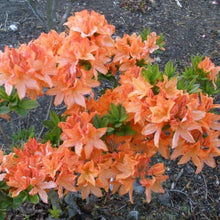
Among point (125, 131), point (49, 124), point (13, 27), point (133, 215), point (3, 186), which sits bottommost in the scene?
point (133, 215)

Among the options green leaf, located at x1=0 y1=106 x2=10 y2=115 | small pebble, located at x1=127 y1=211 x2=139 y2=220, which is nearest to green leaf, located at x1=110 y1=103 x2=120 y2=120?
green leaf, located at x1=0 y1=106 x2=10 y2=115

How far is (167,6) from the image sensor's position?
473 cm

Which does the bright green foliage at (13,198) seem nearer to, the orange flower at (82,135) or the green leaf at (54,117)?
the orange flower at (82,135)

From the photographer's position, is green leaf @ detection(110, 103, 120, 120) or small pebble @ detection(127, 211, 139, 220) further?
small pebble @ detection(127, 211, 139, 220)

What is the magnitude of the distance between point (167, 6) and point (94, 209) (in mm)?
3519

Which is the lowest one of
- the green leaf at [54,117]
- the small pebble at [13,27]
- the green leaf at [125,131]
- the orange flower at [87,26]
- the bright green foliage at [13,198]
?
the small pebble at [13,27]

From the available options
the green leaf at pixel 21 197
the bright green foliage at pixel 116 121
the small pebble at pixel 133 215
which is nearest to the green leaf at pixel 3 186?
the green leaf at pixel 21 197

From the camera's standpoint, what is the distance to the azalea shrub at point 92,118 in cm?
116

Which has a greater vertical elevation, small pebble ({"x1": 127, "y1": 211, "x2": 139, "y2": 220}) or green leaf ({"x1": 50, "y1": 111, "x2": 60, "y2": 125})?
green leaf ({"x1": 50, "y1": 111, "x2": 60, "y2": 125})

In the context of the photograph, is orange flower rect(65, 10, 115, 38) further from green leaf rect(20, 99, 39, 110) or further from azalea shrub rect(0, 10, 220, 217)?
green leaf rect(20, 99, 39, 110)

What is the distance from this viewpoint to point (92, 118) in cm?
132

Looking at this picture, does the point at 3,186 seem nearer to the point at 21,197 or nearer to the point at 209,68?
the point at 21,197

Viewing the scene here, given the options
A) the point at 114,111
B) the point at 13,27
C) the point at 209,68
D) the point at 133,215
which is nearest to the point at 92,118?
the point at 114,111

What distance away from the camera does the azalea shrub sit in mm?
1157
